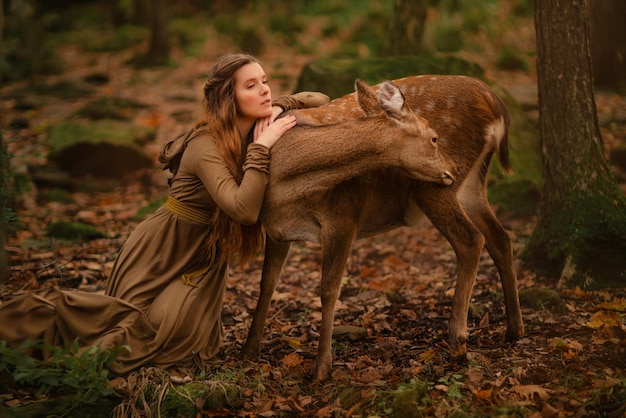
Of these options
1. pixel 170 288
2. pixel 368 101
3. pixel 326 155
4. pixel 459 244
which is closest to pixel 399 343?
pixel 459 244

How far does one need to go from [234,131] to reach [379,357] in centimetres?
181

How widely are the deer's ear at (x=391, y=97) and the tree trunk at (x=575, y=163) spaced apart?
214 centimetres

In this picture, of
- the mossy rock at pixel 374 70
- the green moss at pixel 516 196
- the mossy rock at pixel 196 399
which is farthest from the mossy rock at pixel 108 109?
the mossy rock at pixel 196 399

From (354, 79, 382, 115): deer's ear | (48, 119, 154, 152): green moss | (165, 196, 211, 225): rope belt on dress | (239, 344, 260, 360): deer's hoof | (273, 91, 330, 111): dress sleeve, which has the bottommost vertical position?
(239, 344, 260, 360): deer's hoof

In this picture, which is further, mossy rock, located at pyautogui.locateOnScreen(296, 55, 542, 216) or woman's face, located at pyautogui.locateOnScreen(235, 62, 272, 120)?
mossy rock, located at pyautogui.locateOnScreen(296, 55, 542, 216)

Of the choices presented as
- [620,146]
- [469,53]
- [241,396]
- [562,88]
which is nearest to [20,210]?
[241,396]

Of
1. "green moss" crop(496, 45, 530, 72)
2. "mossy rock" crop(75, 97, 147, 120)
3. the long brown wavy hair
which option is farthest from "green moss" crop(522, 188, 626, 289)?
"green moss" crop(496, 45, 530, 72)

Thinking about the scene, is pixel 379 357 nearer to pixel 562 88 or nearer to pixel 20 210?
Result: pixel 562 88

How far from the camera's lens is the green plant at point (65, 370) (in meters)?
3.48

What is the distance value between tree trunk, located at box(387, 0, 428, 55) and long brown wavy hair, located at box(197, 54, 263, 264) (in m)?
5.36

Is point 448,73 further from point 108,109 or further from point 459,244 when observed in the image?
point 108,109

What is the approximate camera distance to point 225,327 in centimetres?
532

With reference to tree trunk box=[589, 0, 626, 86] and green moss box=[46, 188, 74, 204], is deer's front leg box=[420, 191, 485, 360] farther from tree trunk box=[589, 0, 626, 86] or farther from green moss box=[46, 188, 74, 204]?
tree trunk box=[589, 0, 626, 86]

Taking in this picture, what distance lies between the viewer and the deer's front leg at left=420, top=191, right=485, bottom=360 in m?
4.25
